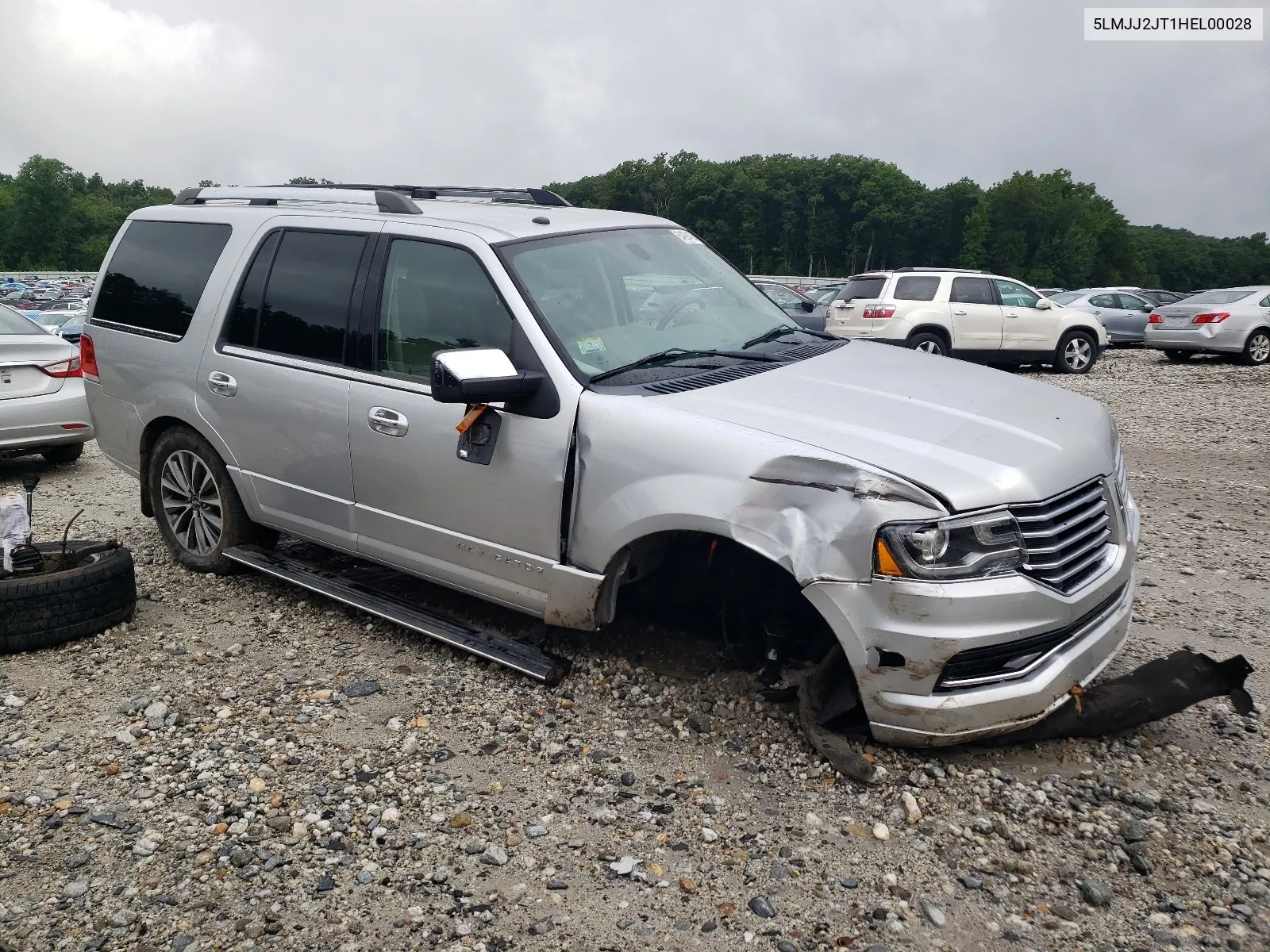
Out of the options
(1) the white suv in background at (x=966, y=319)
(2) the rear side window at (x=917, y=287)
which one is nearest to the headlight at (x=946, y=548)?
(1) the white suv in background at (x=966, y=319)

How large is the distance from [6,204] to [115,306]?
5522 inches

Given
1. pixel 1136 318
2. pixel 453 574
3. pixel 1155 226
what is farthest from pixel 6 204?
pixel 1155 226

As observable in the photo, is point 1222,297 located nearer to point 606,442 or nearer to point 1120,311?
point 1120,311

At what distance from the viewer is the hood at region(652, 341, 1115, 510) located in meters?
3.13

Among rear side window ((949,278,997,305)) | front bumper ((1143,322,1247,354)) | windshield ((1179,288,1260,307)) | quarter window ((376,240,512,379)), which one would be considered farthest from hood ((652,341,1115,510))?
windshield ((1179,288,1260,307))

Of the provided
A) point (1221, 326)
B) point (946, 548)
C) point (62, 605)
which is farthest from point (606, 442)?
point (1221, 326)

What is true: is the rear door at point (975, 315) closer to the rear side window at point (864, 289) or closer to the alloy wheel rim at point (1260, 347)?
the rear side window at point (864, 289)

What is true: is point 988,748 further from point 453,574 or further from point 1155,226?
point 1155,226

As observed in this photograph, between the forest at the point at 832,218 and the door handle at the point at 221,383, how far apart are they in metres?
96.0

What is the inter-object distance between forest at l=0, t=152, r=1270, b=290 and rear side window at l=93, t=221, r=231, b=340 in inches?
3749

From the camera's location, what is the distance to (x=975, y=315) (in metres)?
17.0

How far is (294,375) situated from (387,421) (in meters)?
0.68

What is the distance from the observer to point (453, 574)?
166 inches

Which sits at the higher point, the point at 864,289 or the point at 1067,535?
the point at 864,289
